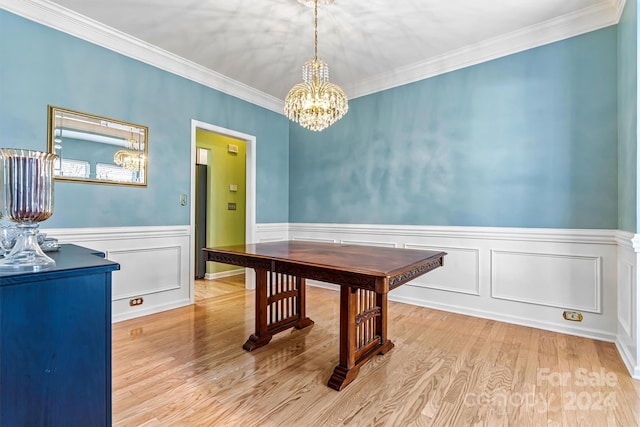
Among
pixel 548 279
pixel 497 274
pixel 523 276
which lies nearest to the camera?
pixel 548 279

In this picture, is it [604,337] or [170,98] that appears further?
[170,98]

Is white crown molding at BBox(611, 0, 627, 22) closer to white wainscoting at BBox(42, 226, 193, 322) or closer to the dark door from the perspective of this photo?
white wainscoting at BBox(42, 226, 193, 322)

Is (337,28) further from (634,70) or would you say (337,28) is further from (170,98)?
(634,70)

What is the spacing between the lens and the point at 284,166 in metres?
4.83

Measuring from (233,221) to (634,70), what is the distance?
16.8ft

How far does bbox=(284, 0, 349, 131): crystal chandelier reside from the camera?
7.88 feet

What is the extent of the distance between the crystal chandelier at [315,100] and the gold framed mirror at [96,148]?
174cm

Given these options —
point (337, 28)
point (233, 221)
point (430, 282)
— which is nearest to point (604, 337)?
point (430, 282)

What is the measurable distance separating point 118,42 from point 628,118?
4373 mm

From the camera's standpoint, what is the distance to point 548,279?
2.82m

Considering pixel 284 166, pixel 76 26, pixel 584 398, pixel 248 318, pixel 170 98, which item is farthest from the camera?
pixel 284 166

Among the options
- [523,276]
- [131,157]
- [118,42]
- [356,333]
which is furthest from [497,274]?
[118,42]

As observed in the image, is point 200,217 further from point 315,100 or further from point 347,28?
point 347,28

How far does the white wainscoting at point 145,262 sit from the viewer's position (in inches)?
115
